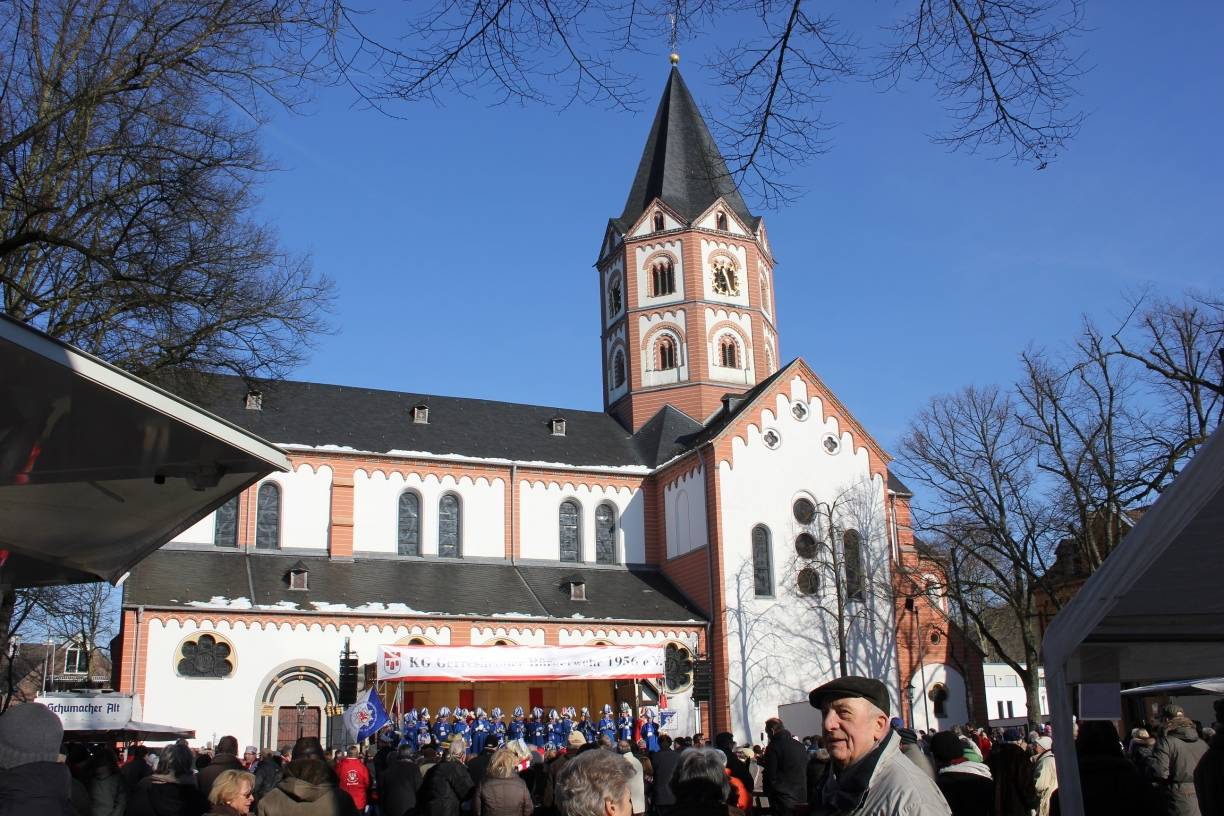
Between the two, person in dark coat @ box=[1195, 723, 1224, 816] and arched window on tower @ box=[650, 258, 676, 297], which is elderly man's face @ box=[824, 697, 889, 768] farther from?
arched window on tower @ box=[650, 258, 676, 297]

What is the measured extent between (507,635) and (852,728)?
28.2 m

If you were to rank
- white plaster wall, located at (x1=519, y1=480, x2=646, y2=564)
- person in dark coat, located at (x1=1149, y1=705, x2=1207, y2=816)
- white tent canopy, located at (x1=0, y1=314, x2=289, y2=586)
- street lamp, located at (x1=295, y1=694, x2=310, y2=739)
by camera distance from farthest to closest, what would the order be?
white plaster wall, located at (x1=519, y1=480, x2=646, y2=564)
street lamp, located at (x1=295, y1=694, x2=310, y2=739)
person in dark coat, located at (x1=1149, y1=705, x2=1207, y2=816)
white tent canopy, located at (x1=0, y1=314, x2=289, y2=586)

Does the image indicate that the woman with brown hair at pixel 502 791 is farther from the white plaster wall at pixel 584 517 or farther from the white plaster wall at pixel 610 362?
the white plaster wall at pixel 610 362

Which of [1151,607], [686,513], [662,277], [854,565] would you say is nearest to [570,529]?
[686,513]

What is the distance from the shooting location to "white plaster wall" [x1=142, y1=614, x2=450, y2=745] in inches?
1075

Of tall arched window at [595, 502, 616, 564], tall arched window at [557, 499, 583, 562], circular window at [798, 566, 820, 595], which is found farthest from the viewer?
tall arched window at [595, 502, 616, 564]

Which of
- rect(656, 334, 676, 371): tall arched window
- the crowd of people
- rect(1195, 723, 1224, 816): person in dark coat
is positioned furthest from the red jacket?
rect(656, 334, 676, 371): tall arched window

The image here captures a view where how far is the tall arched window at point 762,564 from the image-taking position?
34.4 metres

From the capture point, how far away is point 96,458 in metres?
5.91

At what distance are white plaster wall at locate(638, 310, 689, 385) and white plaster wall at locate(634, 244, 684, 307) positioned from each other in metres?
0.60

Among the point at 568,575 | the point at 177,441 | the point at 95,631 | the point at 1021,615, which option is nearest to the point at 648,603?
the point at 568,575

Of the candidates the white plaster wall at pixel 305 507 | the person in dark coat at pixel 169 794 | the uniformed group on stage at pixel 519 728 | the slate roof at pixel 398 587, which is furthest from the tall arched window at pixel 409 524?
the person in dark coat at pixel 169 794

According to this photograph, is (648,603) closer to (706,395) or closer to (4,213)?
(706,395)

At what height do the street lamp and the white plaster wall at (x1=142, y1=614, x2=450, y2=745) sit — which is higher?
the white plaster wall at (x1=142, y1=614, x2=450, y2=745)
